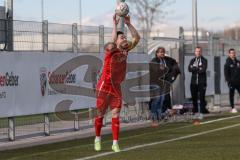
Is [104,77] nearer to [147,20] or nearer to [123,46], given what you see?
[123,46]

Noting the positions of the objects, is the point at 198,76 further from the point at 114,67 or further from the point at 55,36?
the point at 114,67

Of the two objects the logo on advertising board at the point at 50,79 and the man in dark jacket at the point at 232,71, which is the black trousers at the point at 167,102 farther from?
the logo on advertising board at the point at 50,79

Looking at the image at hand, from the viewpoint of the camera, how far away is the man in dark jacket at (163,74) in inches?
754

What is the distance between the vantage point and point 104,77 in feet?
39.5

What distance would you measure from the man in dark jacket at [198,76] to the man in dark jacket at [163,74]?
101 cm

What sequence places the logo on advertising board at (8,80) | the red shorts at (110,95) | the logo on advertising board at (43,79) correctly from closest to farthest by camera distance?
the red shorts at (110,95)
the logo on advertising board at (8,80)
the logo on advertising board at (43,79)

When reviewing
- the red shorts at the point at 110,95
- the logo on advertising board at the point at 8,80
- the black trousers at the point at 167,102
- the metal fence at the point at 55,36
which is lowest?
the black trousers at the point at 167,102

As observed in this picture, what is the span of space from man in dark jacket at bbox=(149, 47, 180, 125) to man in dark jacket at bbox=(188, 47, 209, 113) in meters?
1.01

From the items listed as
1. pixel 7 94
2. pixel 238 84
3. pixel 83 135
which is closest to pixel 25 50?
pixel 7 94

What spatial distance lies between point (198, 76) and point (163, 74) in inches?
69.9

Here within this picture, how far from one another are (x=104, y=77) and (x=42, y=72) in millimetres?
3602

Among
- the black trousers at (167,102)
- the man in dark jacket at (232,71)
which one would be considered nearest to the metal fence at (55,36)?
the black trousers at (167,102)

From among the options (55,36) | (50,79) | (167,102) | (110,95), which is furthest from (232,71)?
(110,95)

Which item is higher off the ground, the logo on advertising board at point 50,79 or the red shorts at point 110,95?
the logo on advertising board at point 50,79
